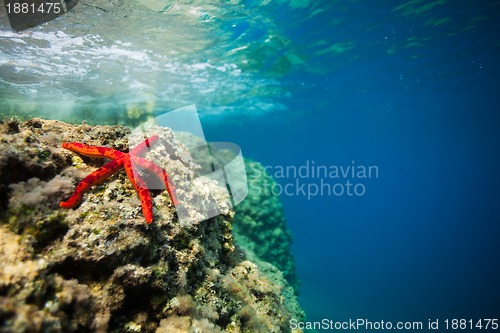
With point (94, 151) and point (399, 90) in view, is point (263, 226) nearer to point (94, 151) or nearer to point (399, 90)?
point (94, 151)

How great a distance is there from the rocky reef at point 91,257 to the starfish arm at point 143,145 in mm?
348

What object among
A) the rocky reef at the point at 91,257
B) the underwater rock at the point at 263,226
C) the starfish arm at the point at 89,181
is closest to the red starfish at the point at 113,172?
the starfish arm at the point at 89,181

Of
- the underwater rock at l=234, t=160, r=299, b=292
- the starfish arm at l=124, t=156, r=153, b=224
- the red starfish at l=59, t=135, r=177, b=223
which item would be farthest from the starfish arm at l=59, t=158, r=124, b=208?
the underwater rock at l=234, t=160, r=299, b=292

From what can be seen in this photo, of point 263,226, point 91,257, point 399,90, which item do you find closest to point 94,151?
point 91,257

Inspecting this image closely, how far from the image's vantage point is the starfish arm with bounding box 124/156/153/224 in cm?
269

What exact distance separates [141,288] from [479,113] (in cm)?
4780

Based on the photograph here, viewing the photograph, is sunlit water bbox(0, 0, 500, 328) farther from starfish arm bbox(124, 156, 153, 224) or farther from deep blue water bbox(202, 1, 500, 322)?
starfish arm bbox(124, 156, 153, 224)

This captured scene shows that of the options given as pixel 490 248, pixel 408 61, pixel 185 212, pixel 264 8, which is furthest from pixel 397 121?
pixel 490 248

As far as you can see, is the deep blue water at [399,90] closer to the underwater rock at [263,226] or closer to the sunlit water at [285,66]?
the sunlit water at [285,66]

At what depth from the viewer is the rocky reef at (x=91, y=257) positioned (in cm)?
202

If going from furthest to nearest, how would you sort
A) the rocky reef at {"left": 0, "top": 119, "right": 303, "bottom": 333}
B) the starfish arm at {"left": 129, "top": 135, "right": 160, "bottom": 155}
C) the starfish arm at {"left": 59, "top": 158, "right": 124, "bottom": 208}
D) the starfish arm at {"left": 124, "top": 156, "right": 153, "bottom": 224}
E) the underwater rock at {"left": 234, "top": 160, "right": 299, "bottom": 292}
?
the underwater rock at {"left": 234, "top": 160, "right": 299, "bottom": 292}, the starfish arm at {"left": 129, "top": 135, "right": 160, "bottom": 155}, the starfish arm at {"left": 124, "top": 156, "right": 153, "bottom": 224}, the starfish arm at {"left": 59, "top": 158, "right": 124, "bottom": 208}, the rocky reef at {"left": 0, "top": 119, "right": 303, "bottom": 333}

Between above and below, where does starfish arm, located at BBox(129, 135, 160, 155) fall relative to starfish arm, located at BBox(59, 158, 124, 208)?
above

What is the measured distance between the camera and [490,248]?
123312 millimetres

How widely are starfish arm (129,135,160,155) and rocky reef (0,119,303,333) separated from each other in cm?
35
